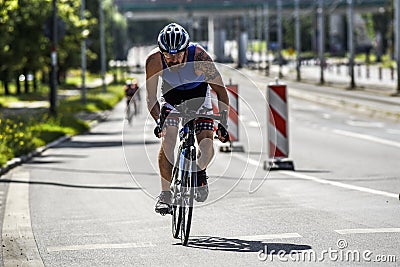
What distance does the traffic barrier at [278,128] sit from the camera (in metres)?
16.5

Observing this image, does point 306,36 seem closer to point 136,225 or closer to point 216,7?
point 216,7

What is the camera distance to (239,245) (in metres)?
9.07

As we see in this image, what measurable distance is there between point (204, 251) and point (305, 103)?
43293 millimetres

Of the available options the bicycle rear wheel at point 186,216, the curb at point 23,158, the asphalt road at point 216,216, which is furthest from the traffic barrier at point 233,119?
the bicycle rear wheel at point 186,216

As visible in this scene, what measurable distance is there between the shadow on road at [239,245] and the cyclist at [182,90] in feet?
1.25

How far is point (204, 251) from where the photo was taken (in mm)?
8859

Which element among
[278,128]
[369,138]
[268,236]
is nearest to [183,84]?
[268,236]

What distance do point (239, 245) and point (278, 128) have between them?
7.79 metres

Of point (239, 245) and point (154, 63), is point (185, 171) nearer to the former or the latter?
point (239, 245)

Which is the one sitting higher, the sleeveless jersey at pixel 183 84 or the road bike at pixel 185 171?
the sleeveless jersey at pixel 183 84

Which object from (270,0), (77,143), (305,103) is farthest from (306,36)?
(77,143)

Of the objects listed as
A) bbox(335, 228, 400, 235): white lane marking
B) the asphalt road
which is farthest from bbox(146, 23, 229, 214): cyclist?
bbox(335, 228, 400, 235): white lane marking

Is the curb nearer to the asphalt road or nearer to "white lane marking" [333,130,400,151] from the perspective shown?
the asphalt road

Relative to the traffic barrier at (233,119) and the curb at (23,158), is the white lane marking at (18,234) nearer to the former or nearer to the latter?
the curb at (23,158)
